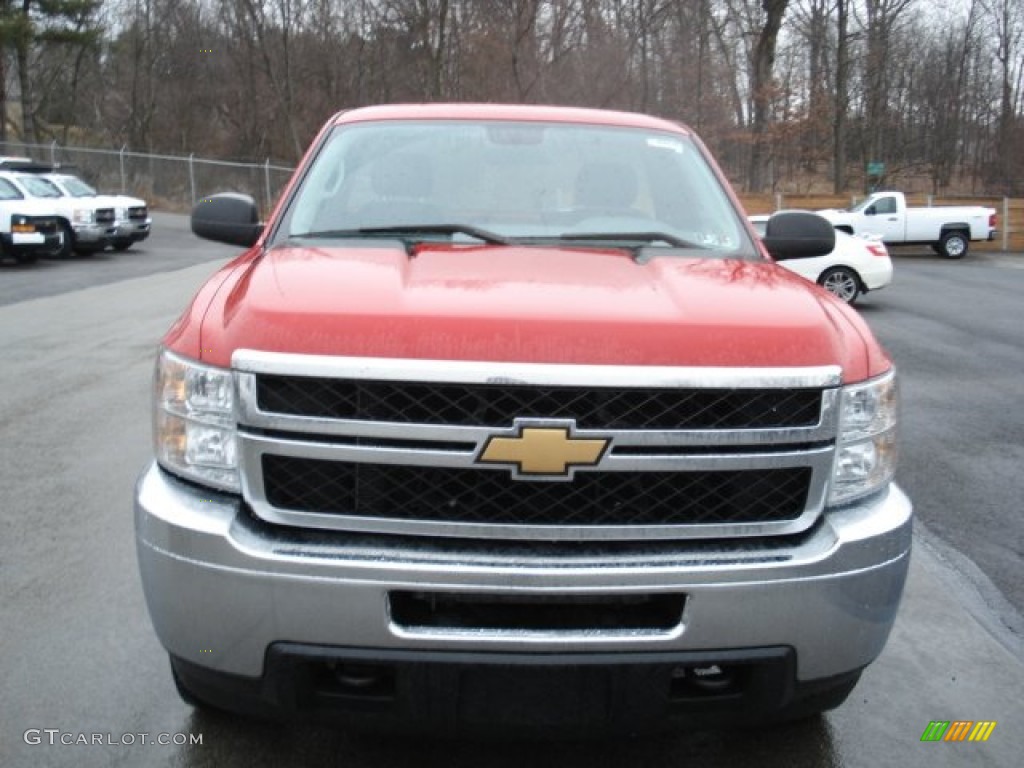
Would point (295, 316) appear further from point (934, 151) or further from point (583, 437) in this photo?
point (934, 151)

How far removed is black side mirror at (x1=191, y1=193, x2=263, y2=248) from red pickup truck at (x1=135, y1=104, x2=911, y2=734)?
1.66 meters

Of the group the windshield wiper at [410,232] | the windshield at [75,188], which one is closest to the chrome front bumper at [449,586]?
the windshield wiper at [410,232]

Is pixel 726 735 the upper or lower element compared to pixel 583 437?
lower

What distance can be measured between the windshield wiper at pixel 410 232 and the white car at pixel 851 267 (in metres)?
12.3

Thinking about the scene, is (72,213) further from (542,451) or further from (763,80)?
(763,80)

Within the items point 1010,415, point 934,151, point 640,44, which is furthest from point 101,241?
point 934,151

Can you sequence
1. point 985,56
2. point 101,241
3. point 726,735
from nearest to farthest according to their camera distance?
point 726,735 < point 101,241 < point 985,56

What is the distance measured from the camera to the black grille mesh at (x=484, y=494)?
2.31m

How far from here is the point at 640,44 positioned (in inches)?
1538

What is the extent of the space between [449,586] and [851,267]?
13966 mm

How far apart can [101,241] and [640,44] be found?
24.6 metres

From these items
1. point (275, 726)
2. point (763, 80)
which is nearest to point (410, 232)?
point (275, 726)

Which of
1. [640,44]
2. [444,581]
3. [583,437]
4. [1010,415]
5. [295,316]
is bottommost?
[1010,415]

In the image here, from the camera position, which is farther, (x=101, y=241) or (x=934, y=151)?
(x=934, y=151)
